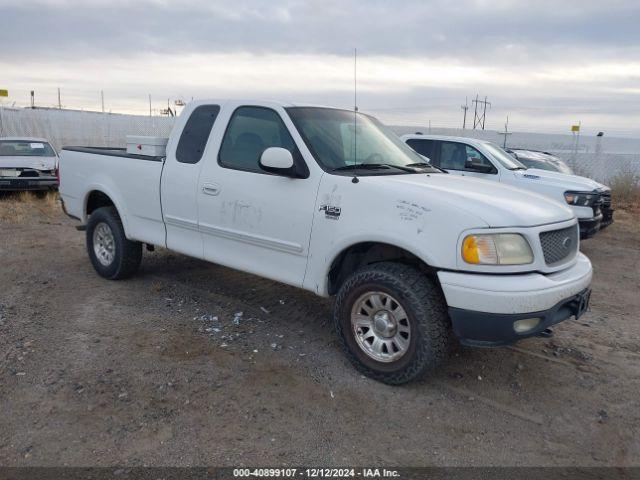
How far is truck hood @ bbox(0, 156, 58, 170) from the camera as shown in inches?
476

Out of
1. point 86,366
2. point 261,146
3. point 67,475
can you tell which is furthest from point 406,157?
point 67,475

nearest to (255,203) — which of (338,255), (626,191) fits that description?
(338,255)

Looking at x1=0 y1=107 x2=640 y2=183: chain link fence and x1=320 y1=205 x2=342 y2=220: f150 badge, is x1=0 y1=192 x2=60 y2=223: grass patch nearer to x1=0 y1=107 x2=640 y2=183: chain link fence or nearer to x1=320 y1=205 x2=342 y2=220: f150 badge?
x1=320 y1=205 x2=342 y2=220: f150 badge

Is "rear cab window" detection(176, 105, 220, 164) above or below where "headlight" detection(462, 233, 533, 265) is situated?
above

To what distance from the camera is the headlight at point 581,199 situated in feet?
27.7

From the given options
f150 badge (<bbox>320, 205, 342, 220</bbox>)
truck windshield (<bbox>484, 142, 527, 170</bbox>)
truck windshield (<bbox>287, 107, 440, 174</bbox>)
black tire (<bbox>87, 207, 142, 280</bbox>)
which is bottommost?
black tire (<bbox>87, 207, 142, 280</bbox>)

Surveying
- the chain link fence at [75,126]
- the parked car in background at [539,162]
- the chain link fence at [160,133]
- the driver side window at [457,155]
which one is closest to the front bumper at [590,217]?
the driver side window at [457,155]

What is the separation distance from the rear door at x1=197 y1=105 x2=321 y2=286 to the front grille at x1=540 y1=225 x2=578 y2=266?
1.64 metres

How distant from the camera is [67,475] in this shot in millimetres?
2910

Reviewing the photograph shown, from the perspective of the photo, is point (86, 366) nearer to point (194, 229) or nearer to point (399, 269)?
point (194, 229)

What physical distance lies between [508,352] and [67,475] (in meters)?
3.33

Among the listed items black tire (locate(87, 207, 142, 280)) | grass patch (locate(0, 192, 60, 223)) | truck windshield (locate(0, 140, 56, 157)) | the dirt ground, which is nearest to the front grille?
the dirt ground

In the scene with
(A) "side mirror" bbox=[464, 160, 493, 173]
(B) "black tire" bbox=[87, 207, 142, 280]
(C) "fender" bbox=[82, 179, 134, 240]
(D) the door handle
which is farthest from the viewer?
(A) "side mirror" bbox=[464, 160, 493, 173]

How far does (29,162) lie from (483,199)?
11455mm
